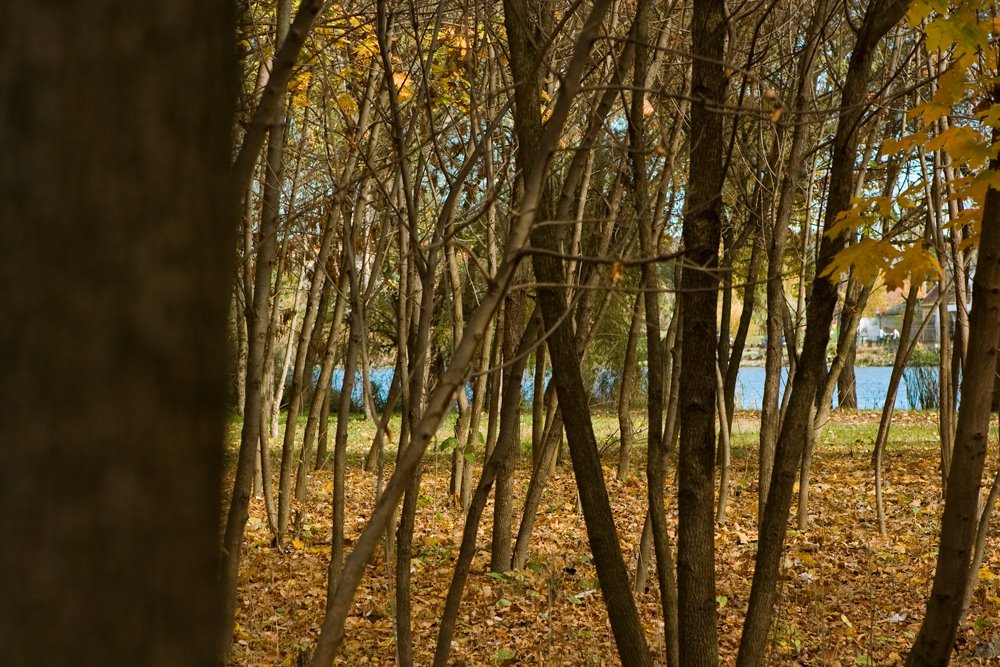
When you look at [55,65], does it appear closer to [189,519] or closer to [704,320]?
[189,519]

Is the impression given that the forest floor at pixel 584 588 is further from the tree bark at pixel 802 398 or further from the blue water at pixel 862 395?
the blue water at pixel 862 395

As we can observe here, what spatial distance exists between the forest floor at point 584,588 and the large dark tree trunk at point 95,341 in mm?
4145

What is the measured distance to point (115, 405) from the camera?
0.69m

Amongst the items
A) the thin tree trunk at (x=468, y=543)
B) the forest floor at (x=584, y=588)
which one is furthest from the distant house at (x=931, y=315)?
the thin tree trunk at (x=468, y=543)

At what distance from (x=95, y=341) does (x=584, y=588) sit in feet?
18.7

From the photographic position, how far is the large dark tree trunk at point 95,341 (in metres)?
0.68

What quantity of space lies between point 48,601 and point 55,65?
42 centimetres

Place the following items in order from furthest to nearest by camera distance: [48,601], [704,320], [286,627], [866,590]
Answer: [866,590], [286,627], [704,320], [48,601]

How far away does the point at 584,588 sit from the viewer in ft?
19.8

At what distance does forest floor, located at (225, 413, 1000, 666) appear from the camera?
16.1 ft

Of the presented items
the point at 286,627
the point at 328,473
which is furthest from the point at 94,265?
the point at 328,473

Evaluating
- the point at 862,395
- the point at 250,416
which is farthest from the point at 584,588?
the point at 862,395

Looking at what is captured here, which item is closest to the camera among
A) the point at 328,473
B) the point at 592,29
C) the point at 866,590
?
the point at 592,29

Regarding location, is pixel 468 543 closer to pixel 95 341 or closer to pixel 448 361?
pixel 448 361
